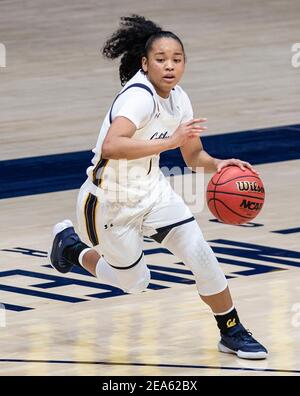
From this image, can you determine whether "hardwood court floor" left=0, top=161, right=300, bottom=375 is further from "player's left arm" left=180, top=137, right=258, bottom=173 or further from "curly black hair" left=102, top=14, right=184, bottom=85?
"curly black hair" left=102, top=14, right=184, bottom=85

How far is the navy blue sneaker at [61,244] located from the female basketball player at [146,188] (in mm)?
560

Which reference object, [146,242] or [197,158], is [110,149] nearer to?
[197,158]

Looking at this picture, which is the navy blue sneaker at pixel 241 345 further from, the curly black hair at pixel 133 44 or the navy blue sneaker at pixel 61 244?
the curly black hair at pixel 133 44

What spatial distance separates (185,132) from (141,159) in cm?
46

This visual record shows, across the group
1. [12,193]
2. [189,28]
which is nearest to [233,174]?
[12,193]

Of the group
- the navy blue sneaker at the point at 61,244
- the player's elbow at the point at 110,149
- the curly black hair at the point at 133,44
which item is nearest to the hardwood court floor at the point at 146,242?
the navy blue sneaker at the point at 61,244

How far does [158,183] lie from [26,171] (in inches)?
186

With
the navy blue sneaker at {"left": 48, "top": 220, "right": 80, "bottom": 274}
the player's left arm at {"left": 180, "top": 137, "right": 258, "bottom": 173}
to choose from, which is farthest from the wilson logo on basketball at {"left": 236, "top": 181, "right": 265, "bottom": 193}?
the navy blue sneaker at {"left": 48, "top": 220, "right": 80, "bottom": 274}

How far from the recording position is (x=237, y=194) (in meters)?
7.33

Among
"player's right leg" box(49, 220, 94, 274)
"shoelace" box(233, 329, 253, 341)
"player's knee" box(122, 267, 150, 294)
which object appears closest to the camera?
"shoelace" box(233, 329, 253, 341)

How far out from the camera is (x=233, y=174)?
7.38m

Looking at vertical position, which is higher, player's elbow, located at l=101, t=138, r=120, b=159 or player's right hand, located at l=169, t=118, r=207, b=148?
player's right hand, located at l=169, t=118, r=207, b=148

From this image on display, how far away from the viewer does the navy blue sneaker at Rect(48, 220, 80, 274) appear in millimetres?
8102

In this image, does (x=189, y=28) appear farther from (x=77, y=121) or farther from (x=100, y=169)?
(x=100, y=169)
